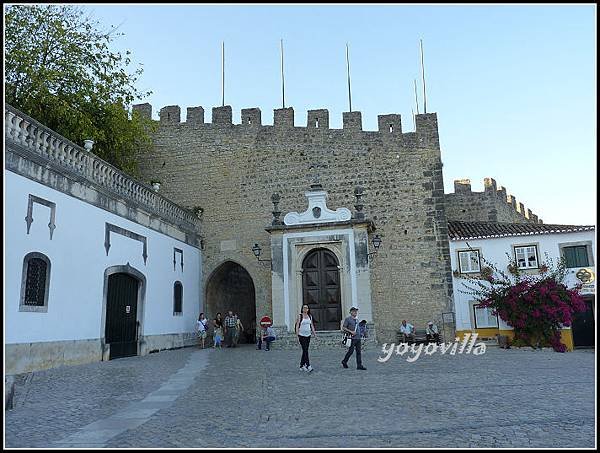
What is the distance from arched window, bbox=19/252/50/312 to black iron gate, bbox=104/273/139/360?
2.56 meters

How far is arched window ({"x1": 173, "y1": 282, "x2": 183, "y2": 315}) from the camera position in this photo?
17906mm

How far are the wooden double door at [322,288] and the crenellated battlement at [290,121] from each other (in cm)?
554

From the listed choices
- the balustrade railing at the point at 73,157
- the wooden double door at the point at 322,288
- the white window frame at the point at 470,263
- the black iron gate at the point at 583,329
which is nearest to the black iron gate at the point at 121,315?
the balustrade railing at the point at 73,157

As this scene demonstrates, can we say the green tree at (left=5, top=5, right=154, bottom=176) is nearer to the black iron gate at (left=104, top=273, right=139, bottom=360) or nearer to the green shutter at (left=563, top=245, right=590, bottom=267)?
the black iron gate at (left=104, top=273, right=139, bottom=360)

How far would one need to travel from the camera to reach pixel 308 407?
661 centimetres

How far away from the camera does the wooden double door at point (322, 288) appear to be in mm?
18062

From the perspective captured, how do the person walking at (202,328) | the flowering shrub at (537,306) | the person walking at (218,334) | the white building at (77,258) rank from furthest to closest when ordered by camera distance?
1. the person walking at (218,334)
2. the person walking at (202,328)
3. the flowering shrub at (537,306)
4. the white building at (77,258)

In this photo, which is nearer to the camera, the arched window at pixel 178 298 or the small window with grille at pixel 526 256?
the arched window at pixel 178 298

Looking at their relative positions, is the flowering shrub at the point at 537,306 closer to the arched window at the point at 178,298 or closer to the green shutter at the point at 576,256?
the green shutter at the point at 576,256

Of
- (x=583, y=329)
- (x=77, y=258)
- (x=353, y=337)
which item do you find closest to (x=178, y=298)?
(x=77, y=258)

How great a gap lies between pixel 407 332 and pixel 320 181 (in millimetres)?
6646

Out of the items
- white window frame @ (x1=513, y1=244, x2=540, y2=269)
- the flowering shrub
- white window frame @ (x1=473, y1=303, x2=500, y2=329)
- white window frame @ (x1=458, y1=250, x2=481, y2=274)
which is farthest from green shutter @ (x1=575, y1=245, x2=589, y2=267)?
white window frame @ (x1=473, y1=303, x2=500, y2=329)

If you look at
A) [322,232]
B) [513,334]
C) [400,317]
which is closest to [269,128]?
[322,232]

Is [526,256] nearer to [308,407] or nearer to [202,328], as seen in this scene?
[202,328]
